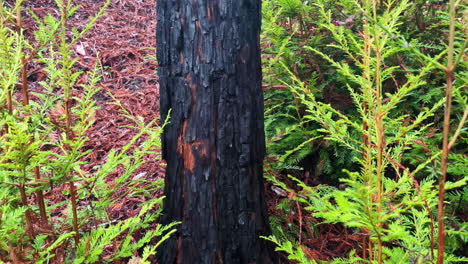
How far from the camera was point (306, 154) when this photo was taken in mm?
2572

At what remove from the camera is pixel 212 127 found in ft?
5.87

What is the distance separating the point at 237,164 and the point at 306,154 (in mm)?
892

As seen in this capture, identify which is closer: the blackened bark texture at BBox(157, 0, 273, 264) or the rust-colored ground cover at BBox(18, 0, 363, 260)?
the blackened bark texture at BBox(157, 0, 273, 264)

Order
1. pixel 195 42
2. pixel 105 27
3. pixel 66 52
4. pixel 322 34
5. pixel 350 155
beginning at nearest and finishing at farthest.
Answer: pixel 66 52, pixel 195 42, pixel 350 155, pixel 322 34, pixel 105 27

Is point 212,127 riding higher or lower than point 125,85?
lower

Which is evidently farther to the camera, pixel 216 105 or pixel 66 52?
pixel 216 105

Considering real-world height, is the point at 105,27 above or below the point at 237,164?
above

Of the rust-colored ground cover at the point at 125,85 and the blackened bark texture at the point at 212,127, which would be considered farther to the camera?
the rust-colored ground cover at the point at 125,85

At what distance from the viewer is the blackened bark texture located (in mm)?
1740

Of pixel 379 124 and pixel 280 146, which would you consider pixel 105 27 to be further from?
pixel 379 124

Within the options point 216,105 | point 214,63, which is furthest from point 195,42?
point 216,105

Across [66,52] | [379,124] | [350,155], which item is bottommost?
→ [350,155]

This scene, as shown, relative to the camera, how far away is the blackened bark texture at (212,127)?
1.74 meters

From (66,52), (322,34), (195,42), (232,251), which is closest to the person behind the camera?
(66,52)
